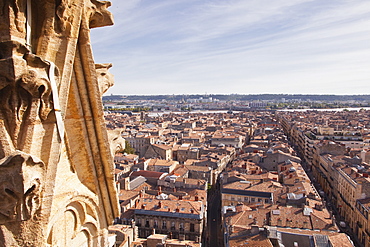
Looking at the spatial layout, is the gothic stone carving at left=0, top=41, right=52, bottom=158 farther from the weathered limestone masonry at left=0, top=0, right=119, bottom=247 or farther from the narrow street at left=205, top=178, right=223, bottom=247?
the narrow street at left=205, top=178, right=223, bottom=247

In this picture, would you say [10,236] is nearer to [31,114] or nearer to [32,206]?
[32,206]

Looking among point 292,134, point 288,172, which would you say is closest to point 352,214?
point 288,172

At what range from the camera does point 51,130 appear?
3740 millimetres

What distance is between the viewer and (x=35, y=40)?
3.92m

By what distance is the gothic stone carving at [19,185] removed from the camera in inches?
123

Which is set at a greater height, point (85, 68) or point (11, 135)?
point (85, 68)

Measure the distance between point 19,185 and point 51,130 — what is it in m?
0.76

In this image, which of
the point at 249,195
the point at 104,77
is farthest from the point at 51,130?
the point at 249,195

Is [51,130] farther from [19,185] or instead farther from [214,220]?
[214,220]

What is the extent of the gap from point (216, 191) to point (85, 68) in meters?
50.0

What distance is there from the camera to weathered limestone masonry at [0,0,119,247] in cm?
324

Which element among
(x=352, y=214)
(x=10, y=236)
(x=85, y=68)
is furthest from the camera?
(x=352, y=214)

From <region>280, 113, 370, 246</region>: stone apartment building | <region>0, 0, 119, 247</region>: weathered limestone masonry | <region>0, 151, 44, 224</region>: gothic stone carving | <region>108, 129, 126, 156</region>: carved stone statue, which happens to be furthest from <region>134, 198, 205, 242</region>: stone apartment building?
<region>0, 151, 44, 224</region>: gothic stone carving

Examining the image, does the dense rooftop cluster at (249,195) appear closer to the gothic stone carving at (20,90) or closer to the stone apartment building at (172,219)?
the stone apartment building at (172,219)
